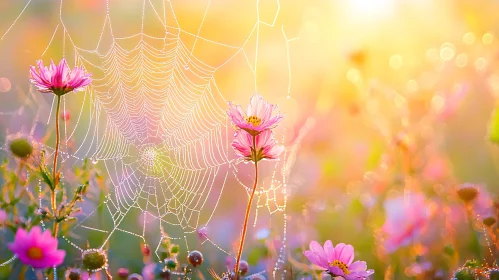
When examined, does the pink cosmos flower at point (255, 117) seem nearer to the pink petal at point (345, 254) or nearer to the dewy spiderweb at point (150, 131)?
the pink petal at point (345, 254)

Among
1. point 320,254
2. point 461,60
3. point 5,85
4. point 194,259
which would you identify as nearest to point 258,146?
point 320,254

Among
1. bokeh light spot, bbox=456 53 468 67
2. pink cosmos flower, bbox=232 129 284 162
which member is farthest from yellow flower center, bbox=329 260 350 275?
bokeh light spot, bbox=456 53 468 67

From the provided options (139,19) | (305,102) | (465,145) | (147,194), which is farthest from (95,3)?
(465,145)

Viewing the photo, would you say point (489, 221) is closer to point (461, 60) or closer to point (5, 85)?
point (461, 60)

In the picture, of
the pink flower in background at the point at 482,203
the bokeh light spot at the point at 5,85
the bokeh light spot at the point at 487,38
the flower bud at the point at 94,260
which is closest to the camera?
the flower bud at the point at 94,260

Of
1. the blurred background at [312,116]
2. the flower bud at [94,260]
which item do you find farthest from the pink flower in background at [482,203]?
the flower bud at [94,260]

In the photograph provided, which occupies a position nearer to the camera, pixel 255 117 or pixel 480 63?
pixel 255 117

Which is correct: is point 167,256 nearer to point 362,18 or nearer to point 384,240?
point 384,240
